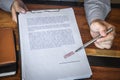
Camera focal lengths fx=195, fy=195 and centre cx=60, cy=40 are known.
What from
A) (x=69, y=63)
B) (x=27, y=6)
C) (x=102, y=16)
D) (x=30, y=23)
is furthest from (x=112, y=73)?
(x=27, y=6)

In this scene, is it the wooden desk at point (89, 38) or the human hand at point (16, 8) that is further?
the human hand at point (16, 8)

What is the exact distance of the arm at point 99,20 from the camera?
0.80 meters

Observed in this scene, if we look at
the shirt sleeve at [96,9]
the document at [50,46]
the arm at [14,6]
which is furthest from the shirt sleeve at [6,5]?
the shirt sleeve at [96,9]

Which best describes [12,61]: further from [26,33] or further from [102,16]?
[102,16]

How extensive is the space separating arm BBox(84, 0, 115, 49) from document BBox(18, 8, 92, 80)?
2.9 inches

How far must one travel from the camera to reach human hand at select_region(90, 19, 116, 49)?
2.59 feet

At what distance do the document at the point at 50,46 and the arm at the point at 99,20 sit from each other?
7cm

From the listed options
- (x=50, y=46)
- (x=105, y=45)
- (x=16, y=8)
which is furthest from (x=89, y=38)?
(x=16, y=8)

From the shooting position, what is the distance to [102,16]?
905 millimetres

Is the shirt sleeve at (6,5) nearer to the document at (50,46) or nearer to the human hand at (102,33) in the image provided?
the document at (50,46)

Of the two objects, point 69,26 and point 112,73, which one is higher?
point 69,26

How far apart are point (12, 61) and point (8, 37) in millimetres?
130

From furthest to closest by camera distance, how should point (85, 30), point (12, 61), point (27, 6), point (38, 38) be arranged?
point (27, 6) → point (85, 30) → point (38, 38) → point (12, 61)

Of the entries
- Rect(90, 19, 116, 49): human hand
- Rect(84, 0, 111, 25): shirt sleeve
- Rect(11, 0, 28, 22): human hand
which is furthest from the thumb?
Rect(11, 0, 28, 22): human hand
